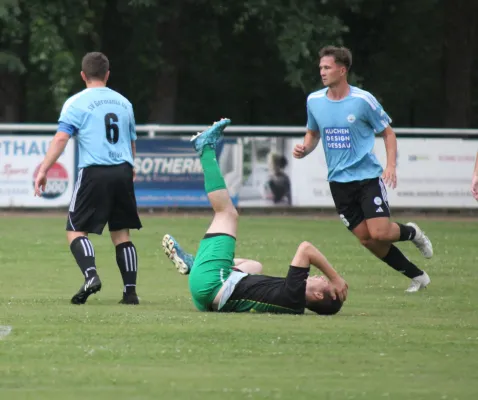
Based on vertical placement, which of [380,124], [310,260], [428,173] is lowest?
[428,173]

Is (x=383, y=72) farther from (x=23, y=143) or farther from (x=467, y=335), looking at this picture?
(x=467, y=335)

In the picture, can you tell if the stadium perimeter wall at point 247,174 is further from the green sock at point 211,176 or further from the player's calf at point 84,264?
the green sock at point 211,176

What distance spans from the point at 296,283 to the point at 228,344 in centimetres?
145

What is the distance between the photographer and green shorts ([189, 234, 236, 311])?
9.72 metres

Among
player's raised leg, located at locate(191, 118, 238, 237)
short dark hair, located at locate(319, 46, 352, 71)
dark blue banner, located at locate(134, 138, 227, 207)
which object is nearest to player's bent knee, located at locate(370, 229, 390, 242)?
short dark hair, located at locate(319, 46, 352, 71)

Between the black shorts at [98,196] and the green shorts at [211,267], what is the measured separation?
3.51ft

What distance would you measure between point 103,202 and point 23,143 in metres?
14.2

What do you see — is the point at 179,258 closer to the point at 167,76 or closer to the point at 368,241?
the point at 368,241

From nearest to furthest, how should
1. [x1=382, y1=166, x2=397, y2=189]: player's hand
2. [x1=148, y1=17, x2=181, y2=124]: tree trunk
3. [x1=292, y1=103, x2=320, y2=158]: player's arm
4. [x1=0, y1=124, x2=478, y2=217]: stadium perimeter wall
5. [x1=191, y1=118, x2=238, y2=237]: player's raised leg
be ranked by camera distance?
1. [x1=191, y1=118, x2=238, y2=237]: player's raised leg
2. [x1=382, y1=166, x2=397, y2=189]: player's hand
3. [x1=292, y1=103, x2=320, y2=158]: player's arm
4. [x1=0, y1=124, x2=478, y2=217]: stadium perimeter wall
5. [x1=148, y1=17, x2=181, y2=124]: tree trunk

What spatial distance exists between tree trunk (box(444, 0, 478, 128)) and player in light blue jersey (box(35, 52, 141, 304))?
22.5m

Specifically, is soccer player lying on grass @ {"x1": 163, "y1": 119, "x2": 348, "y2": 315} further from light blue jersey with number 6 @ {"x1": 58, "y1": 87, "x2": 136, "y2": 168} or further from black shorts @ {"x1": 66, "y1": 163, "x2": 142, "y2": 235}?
light blue jersey with number 6 @ {"x1": 58, "y1": 87, "x2": 136, "y2": 168}

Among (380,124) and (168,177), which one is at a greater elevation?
(380,124)

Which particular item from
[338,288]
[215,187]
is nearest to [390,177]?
[215,187]

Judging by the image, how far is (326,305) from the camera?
385 inches
